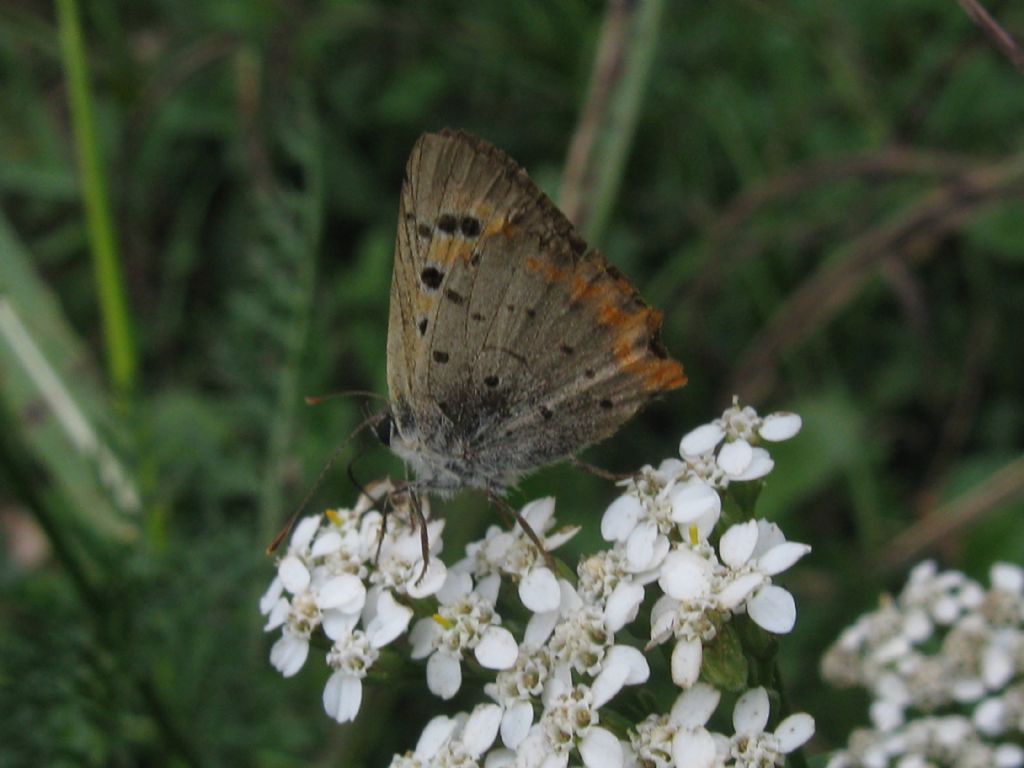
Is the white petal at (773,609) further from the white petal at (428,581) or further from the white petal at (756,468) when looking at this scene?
the white petal at (428,581)

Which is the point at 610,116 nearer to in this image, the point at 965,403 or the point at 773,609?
the point at 965,403

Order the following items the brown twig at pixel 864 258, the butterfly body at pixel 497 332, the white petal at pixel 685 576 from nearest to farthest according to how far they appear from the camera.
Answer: the white petal at pixel 685 576
the butterfly body at pixel 497 332
the brown twig at pixel 864 258

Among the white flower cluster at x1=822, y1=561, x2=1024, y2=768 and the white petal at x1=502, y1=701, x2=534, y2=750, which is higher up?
the white flower cluster at x1=822, y1=561, x2=1024, y2=768

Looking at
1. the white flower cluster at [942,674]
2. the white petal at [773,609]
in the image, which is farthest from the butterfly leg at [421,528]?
the white flower cluster at [942,674]

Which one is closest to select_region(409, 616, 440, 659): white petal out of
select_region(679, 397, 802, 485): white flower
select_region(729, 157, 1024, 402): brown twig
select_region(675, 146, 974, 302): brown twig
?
select_region(679, 397, 802, 485): white flower

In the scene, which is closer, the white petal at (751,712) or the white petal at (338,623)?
the white petal at (751,712)

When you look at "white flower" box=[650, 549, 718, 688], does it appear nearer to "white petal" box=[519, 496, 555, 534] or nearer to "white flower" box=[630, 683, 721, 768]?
"white flower" box=[630, 683, 721, 768]

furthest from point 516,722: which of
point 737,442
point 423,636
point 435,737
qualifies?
point 737,442

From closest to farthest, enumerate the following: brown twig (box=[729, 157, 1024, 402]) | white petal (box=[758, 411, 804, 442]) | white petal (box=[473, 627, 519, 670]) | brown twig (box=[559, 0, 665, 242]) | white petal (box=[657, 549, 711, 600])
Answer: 1. white petal (box=[657, 549, 711, 600])
2. white petal (box=[473, 627, 519, 670])
3. white petal (box=[758, 411, 804, 442])
4. brown twig (box=[729, 157, 1024, 402])
5. brown twig (box=[559, 0, 665, 242])
